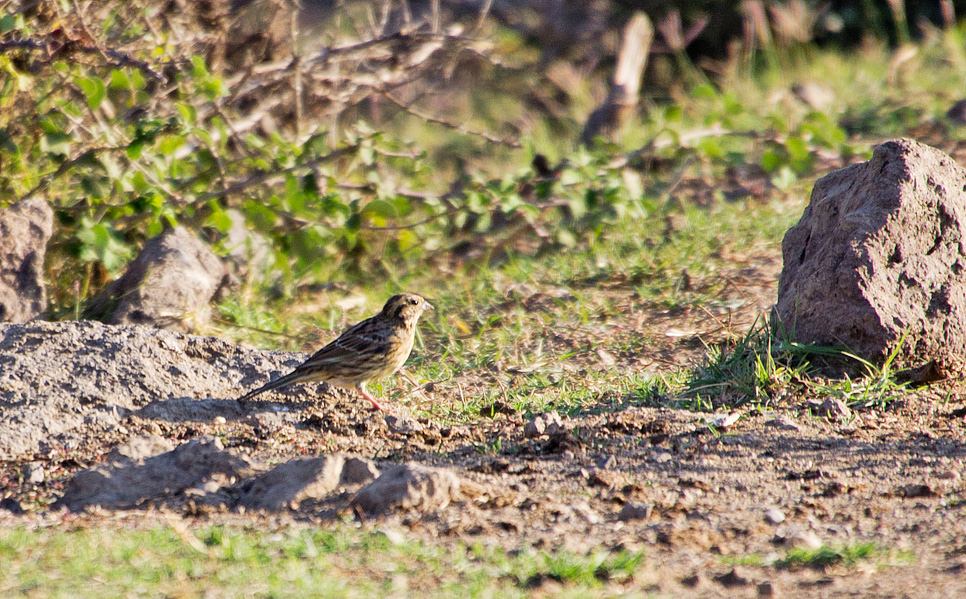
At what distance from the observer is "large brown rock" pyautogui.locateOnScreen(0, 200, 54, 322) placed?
6.03 meters

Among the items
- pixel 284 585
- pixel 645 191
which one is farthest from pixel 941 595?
pixel 645 191

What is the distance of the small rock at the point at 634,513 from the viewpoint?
3.51m

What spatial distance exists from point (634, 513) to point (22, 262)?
426 cm

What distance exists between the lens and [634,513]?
3.52m

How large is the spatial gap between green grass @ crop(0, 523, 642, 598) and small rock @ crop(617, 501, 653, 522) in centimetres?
35

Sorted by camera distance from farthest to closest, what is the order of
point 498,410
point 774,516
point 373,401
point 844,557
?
point 373,401 < point 498,410 < point 774,516 < point 844,557

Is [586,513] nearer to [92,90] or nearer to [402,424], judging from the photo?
[402,424]

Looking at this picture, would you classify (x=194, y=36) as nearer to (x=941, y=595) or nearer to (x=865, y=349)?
(x=865, y=349)

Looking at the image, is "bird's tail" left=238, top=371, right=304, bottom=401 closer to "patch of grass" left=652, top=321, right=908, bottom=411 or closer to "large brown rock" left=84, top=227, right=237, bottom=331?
"large brown rock" left=84, top=227, right=237, bottom=331

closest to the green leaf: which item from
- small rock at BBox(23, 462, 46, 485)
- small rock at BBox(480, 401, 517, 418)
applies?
small rock at BBox(23, 462, 46, 485)

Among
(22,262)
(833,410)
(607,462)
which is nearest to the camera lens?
(607,462)

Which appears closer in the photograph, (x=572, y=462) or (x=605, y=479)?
(x=605, y=479)

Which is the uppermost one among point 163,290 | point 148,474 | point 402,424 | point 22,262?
point 22,262

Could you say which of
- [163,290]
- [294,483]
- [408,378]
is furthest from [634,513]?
[163,290]
